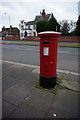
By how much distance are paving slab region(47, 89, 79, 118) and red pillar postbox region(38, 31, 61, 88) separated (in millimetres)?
456

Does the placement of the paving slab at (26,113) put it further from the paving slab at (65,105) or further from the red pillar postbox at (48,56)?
the red pillar postbox at (48,56)

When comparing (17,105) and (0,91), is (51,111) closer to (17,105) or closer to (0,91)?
(17,105)

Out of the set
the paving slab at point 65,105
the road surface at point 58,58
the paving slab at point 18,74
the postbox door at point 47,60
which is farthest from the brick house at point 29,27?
the paving slab at point 65,105

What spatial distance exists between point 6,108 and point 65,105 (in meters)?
1.35

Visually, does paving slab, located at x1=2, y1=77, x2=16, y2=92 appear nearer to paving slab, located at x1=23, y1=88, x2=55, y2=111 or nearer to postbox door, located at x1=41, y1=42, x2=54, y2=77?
paving slab, located at x1=23, y1=88, x2=55, y2=111

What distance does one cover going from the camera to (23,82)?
3.15 m

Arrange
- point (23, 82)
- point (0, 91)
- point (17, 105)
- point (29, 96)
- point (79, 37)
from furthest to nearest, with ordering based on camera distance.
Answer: point (79, 37), point (23, 82), point (0, 91), point (29, 96), point (17, 105)

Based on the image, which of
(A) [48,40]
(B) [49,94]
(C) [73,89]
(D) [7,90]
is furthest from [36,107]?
(A) [48,40]

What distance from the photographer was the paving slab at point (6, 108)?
188cm

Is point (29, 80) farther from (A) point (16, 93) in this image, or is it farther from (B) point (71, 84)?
(B) point (71, 84)

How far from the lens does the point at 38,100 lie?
88.9 inches

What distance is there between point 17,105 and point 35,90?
0.71 m

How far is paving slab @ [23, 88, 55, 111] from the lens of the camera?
82.3 inches

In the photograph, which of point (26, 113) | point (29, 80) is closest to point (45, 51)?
point (29, 80)
